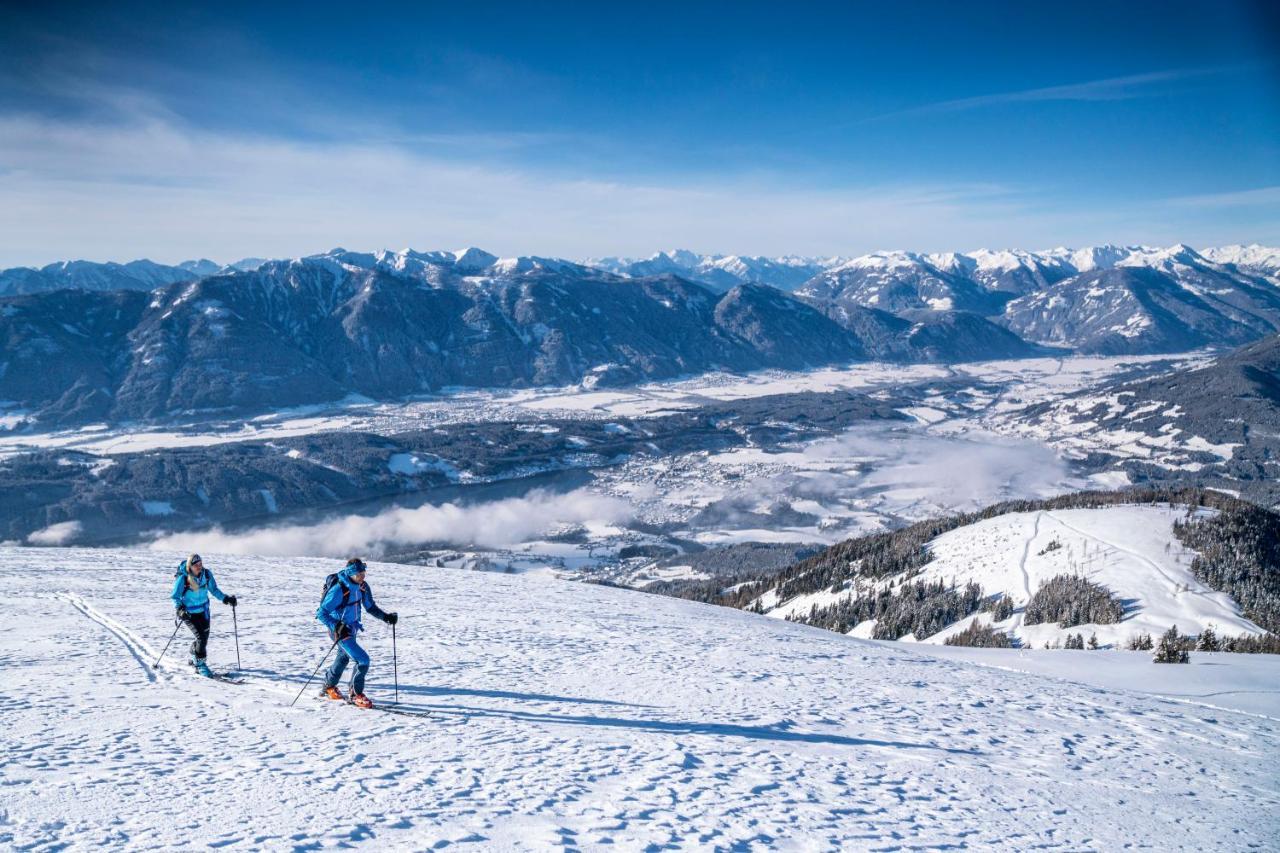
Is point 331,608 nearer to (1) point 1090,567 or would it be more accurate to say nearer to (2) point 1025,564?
(1) point 1090,567

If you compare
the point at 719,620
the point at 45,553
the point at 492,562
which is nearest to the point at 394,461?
the point at 492,562

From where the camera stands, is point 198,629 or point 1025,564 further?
point 1025,564

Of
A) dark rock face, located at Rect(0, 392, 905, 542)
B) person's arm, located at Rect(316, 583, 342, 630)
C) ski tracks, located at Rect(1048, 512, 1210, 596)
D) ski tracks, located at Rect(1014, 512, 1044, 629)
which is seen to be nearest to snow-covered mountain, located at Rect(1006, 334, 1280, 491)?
dark rock face, located at Rect(0, 392, 905, 542)

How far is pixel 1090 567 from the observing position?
129ft

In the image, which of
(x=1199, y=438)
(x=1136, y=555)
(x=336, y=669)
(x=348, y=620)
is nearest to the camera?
(x=348, y=620)

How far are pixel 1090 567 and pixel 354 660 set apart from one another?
41.9 m

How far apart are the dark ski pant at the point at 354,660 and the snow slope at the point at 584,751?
0.51 metres

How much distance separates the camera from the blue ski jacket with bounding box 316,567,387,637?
1123cm

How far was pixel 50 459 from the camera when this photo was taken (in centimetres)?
13912

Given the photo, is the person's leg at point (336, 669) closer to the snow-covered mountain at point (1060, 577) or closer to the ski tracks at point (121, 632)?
the ski tracks at point (121, 632)

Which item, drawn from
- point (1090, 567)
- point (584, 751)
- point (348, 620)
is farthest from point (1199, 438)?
point (348, 620)

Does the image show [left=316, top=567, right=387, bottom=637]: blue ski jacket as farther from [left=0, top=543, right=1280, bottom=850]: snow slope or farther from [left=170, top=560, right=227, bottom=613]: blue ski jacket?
[left=170, top=560, right=227, bottom=613]: blue ski jacket

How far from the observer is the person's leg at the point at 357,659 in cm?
1111

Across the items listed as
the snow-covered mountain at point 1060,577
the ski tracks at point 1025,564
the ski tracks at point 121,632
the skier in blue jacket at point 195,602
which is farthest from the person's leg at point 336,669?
the ski tracks at point 1025,564
